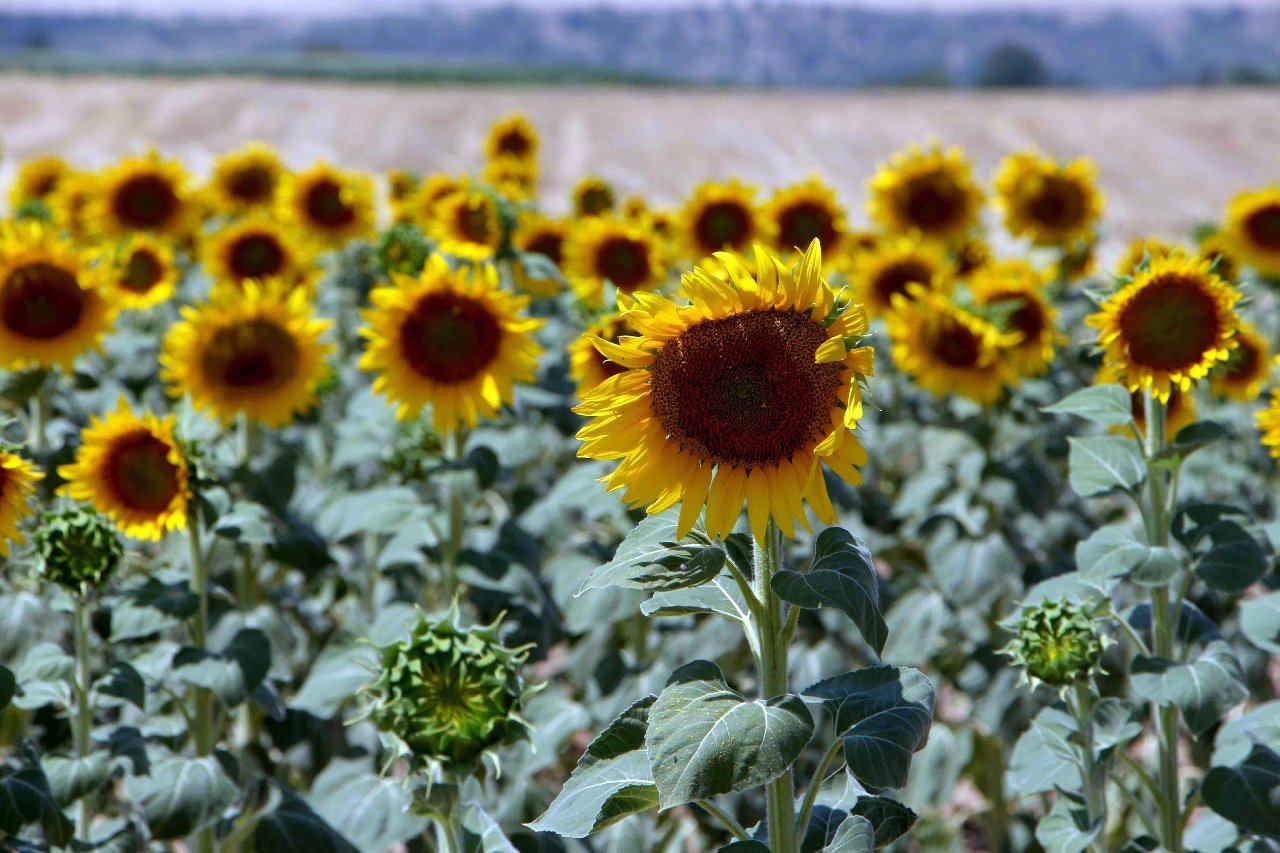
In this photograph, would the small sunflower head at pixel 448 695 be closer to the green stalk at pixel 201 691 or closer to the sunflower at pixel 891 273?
the green stalk at pixel 201 691

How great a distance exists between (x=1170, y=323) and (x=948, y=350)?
1493mm

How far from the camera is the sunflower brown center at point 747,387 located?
174 centimetres

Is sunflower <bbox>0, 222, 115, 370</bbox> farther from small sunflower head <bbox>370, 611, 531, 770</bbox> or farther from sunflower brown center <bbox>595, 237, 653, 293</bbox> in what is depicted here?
small sunflower head <bbox>370, 611, 531, 770</bbox>

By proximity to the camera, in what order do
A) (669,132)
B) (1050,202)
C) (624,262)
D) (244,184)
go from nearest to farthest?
1. (624,262)
2. (1050,202)
3. (244,184)
4. (669,132)

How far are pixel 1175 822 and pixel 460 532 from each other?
5.73ft

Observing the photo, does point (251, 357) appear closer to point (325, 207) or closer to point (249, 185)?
point (325, 207)

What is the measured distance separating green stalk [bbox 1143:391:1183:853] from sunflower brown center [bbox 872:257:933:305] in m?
2.20

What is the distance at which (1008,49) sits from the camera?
82250 millimetres

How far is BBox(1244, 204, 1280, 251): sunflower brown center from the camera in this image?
523 centimetres

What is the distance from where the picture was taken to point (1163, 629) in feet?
8.34

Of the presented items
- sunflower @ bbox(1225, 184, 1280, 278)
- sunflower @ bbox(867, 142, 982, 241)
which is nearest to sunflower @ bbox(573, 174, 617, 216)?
sunflower @ bbox(867, 142, 982, 241)

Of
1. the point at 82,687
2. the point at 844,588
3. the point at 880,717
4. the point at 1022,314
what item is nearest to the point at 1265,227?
the point at 1022,314

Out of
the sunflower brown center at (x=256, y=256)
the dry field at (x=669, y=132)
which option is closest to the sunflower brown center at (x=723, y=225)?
the sunflower brown center at (x=256, y=256)

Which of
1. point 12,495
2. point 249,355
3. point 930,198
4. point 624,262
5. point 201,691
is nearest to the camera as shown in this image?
point 12,495
